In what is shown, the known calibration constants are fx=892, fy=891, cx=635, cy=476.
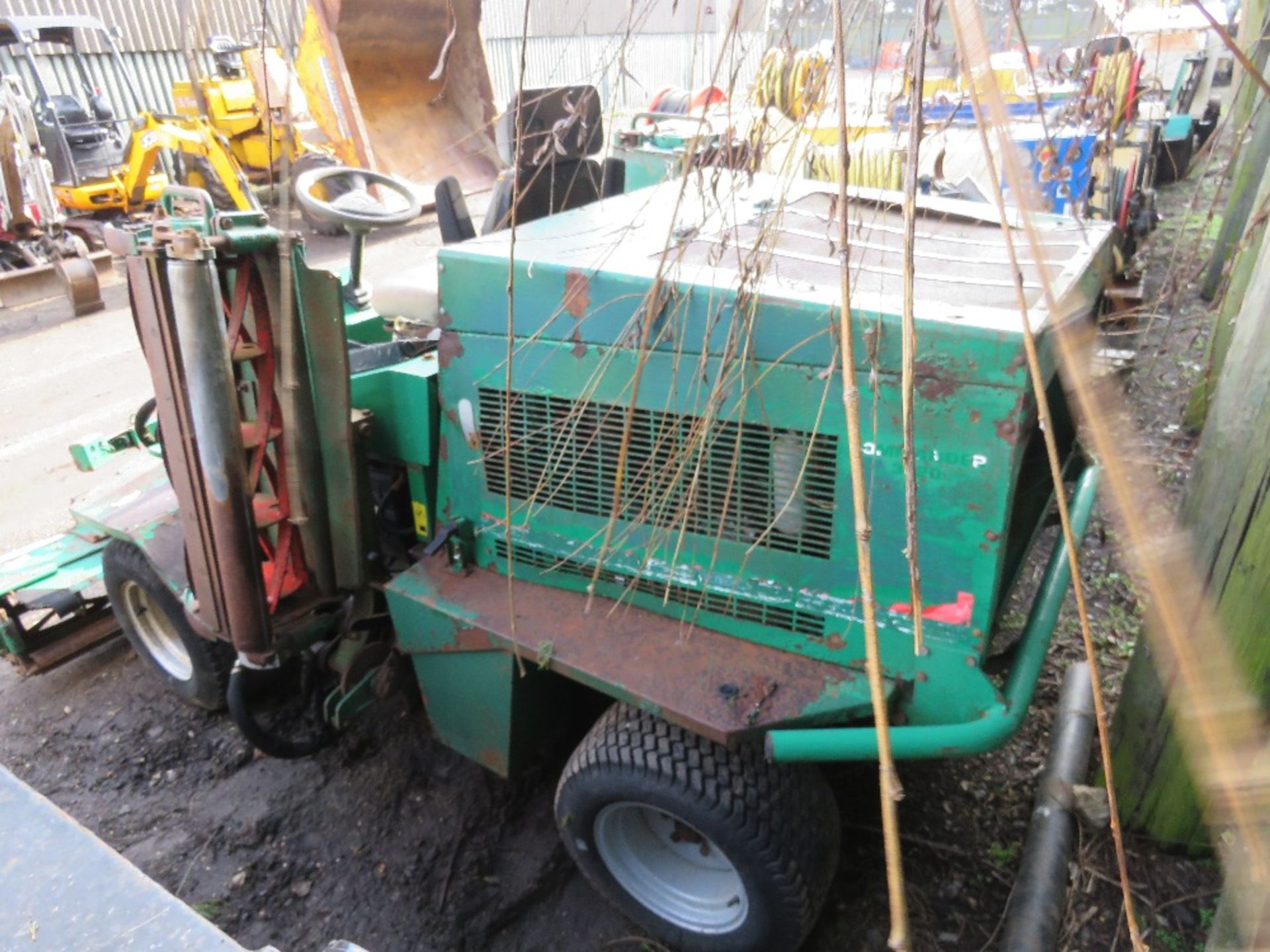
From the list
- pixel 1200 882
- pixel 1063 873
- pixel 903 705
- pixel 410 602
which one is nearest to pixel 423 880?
pixel 410 602

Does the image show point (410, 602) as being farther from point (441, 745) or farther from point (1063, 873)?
point (1063, 873)

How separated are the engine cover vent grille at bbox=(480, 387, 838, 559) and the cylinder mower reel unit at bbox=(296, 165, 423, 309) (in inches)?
33.2

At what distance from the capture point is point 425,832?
2.66 metres

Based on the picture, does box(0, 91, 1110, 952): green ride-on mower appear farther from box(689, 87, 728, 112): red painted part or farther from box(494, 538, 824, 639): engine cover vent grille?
box(689, 87, 728, 112): red painted part

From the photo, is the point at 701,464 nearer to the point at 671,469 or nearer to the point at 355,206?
the point at 671,469

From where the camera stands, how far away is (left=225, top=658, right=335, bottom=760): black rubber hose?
249 centimetres

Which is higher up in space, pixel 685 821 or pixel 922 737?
pixel 922 737

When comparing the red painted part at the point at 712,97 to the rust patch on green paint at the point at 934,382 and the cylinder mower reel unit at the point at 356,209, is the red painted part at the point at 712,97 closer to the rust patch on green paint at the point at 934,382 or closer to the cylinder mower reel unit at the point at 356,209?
the rust patch on green paint at the point at 934,382

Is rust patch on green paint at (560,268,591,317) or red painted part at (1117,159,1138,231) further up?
rust patch on green paint at (560,268,591,317)

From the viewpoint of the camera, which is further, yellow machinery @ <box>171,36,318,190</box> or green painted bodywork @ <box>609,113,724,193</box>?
yellow machinery @ <box>171,36,318,190</box>

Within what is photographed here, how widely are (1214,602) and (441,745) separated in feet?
7.45

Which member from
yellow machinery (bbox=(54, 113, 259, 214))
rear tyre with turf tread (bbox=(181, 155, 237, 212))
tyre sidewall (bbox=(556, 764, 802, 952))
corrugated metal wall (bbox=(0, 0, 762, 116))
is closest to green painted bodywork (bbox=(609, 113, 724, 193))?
corrugated metal wall (bbox=(0, 0, 762, 116))

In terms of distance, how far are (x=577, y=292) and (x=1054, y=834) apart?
6.08 ft

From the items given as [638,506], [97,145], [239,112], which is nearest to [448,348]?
[638,506]
